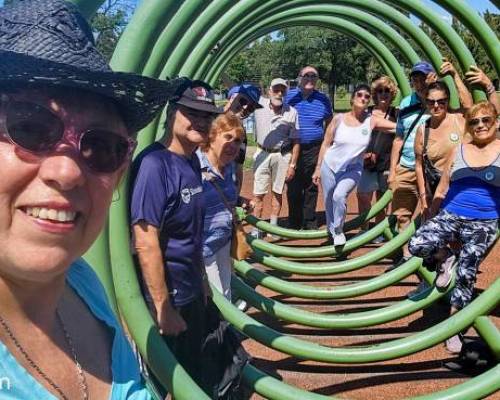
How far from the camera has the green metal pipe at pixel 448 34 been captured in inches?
176

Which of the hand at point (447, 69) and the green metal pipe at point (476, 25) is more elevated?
the green metal pipe at point (476, 25)

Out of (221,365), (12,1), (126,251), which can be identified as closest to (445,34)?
(221,365)

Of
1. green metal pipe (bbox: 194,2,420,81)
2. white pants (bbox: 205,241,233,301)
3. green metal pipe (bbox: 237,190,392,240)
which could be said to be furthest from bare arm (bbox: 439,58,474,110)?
white pants (bbox: 205,241,233,301)

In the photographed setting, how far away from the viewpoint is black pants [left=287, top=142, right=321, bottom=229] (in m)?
7.58

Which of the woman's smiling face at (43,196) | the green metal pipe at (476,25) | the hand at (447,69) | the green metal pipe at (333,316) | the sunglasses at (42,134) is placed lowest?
the green metal pipe at (333,316)

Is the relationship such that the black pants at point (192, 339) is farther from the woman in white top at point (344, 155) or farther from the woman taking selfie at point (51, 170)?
the woman in white top at point (344, 155)

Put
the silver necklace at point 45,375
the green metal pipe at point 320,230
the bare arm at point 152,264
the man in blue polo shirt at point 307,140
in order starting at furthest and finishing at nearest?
1. the man in blue polo shirt at point 307,140
2. the green metal pipe at point 320,230
3. the bare arm at point 152,264
4. the silver necklace at point 45,375

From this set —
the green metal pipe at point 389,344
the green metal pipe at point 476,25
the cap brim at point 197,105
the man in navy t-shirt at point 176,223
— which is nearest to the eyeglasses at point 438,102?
the green metal pipe at point 476,25

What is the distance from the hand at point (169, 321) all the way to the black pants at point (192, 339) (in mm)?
196

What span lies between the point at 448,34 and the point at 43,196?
4.05 m

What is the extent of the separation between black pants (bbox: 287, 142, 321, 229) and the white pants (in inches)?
151

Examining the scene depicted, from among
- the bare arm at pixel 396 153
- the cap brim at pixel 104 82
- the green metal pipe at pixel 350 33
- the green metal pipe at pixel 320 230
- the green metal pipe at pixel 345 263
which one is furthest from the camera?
the green metal pipe at pixel 350 33

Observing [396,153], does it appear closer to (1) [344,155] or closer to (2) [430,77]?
(1) [344,155]

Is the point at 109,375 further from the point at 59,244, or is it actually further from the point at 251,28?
the point at 251,28
